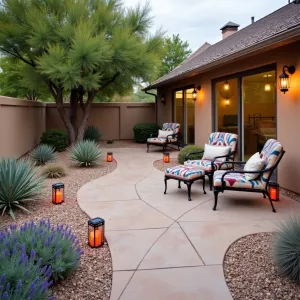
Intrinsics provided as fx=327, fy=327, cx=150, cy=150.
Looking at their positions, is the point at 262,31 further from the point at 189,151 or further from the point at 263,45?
the point at 189,151

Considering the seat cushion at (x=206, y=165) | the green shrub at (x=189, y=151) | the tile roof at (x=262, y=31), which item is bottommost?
the seat cushion at (x=206, y=165)

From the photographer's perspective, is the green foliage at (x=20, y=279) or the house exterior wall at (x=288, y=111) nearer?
the green foliage at (x=20, y=279)

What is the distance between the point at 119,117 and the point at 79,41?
6.97 metres

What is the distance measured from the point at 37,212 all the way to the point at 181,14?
21.5 m

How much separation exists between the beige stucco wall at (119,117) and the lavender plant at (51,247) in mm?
13564

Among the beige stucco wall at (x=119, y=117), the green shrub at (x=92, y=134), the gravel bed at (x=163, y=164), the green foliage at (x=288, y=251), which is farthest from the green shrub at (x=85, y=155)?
the beige stucco wall at (x=119, y=117)

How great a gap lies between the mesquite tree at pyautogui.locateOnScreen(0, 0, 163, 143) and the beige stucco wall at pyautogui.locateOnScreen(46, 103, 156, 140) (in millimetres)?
3698

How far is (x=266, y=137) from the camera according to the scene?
7051 millimetres

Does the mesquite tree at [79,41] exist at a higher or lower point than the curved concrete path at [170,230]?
higher

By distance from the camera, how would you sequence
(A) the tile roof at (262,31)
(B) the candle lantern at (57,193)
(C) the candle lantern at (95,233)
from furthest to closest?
(A) the tile roof at (262,31) < (B) the candle lantern at (57,193) < (C) the candle lantern at (95,233)

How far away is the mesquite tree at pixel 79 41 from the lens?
1026cm

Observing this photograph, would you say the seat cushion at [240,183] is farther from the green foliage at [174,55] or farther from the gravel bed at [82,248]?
the green foliage at [174,55]

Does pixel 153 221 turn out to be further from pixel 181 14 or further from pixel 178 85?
pixel 181 14

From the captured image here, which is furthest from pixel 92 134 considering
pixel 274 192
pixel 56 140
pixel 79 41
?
pixel 274 192
